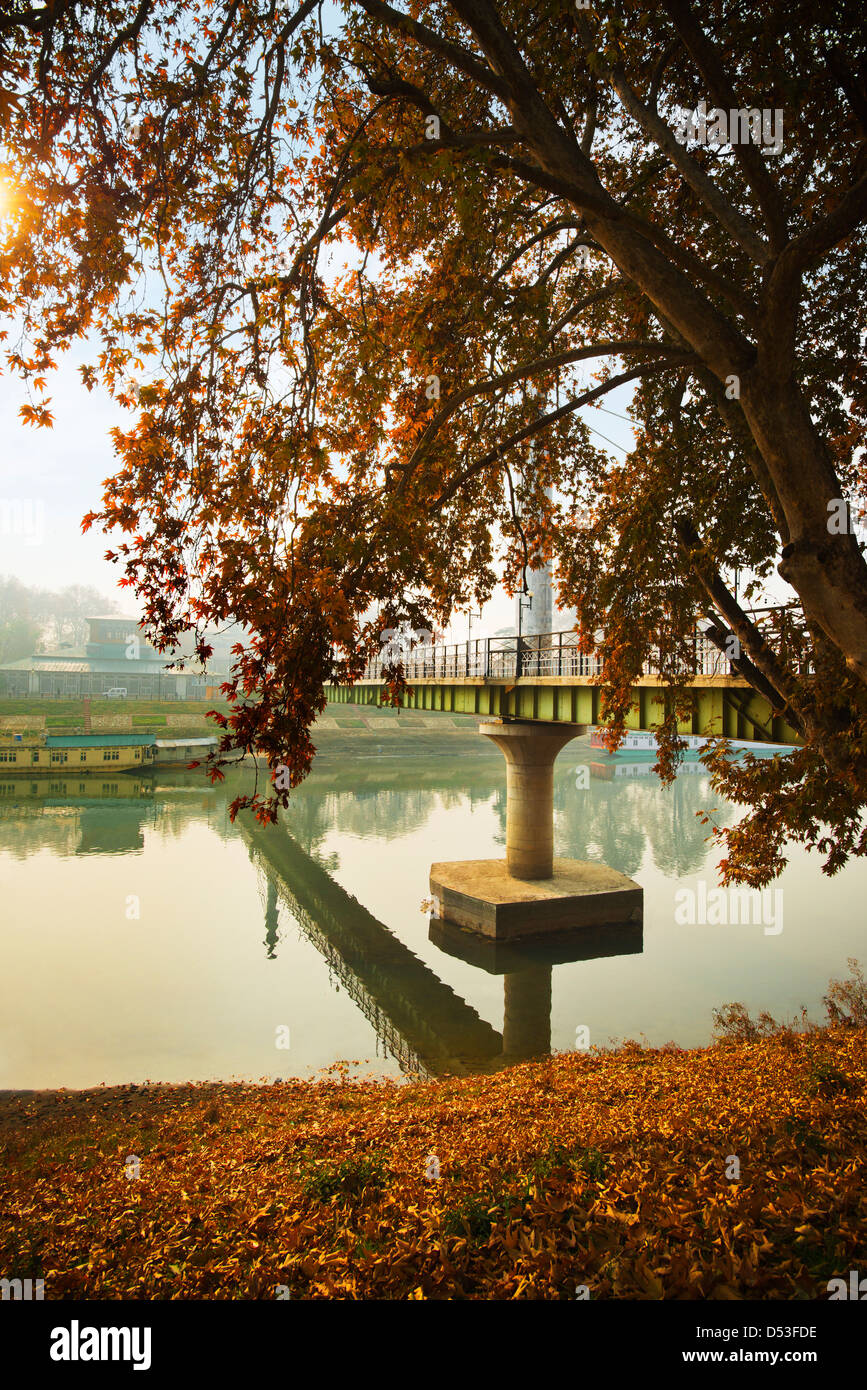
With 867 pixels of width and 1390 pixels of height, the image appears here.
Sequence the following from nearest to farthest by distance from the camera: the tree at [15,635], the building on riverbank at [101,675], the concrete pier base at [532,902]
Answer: the concrete pier base at [532,902], the building on riverbank at [101,675], the tree at [15,635]

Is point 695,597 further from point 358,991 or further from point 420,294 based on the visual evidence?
point 358,991

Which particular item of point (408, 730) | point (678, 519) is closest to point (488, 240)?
point (678, 519)

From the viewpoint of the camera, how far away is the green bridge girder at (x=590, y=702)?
1330 centimetres

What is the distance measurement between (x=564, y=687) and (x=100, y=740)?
5136 cm

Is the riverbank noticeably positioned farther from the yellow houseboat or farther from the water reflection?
the yellow houseboat

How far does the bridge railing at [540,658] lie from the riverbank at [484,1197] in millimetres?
3649

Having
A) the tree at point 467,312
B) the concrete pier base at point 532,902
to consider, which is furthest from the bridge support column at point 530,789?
the tree at point 467,312

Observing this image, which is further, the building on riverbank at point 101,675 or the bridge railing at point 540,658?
the building on riverbank at point 101,675

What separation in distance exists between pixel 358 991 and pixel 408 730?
60.1 metres

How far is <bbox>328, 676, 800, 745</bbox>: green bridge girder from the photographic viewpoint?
13305mm

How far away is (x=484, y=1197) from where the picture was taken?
197 inches

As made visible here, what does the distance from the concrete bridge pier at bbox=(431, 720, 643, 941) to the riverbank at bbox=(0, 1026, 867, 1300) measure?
12.1m
